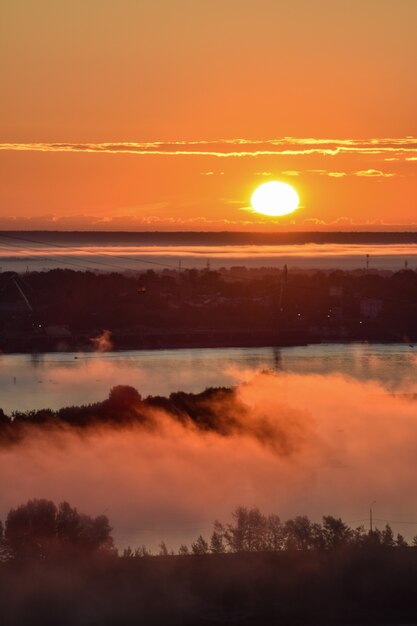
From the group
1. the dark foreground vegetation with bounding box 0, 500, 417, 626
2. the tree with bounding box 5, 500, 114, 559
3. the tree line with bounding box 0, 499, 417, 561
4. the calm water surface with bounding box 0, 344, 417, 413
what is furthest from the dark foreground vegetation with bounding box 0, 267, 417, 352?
the dark foreground vegetation with bounding box 0, 500, 417, 626

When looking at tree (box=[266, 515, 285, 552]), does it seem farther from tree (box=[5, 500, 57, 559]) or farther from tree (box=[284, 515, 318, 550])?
tree (box=[5, 500, 57, 559])

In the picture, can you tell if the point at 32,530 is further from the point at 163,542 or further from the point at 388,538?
the point at 388,538

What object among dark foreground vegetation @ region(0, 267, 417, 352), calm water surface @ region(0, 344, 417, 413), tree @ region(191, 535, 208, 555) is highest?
dark foreground vegetation @ region(0, 267, 417, 352)

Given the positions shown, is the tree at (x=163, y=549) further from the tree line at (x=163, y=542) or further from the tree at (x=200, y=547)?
the tree at (x=200, y=547)

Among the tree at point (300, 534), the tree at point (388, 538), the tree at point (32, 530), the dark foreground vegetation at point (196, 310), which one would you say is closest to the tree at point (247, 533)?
the tree at point (300, 534)

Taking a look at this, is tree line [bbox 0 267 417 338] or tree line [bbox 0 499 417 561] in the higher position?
tree line [bbox 0 267 417 338]

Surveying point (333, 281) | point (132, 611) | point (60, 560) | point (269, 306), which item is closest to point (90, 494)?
point (60, 560)

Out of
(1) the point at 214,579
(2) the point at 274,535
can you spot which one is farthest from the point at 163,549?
(1) the point at 214,579
